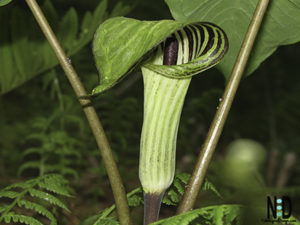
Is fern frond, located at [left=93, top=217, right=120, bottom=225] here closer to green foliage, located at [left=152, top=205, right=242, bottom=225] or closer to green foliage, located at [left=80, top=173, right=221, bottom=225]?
green foliage, located at [left=80, top=173, right=221, bottom=225]

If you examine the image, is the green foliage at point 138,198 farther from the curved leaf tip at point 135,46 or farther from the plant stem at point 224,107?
the curved leaf tip at point 135,46

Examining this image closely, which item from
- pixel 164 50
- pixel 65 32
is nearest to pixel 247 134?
pixel 65 32

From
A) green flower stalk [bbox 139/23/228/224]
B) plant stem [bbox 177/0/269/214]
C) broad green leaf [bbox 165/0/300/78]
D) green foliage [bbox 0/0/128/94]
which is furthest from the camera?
green foliage [bbox 0/0/128/94]

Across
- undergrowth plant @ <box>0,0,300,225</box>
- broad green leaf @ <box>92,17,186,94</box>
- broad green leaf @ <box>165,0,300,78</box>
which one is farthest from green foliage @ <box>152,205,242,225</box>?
broad green leaf @ <box>165,0,300,78</box>

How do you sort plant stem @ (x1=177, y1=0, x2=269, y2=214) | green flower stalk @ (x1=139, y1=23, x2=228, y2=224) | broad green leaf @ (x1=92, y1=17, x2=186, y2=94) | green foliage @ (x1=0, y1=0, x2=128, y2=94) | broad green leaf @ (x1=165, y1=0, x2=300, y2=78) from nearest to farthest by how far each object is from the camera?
broad green leaf @ (x1=92, y1=17, x2=186, y2=94) → green flower stalk @ (x1=139, y1=23, x2=228, y2=224) → plant stem @ (x1=177, y1=0, x2=269, y2=214) → broad green leaf @ (x1=165, y1=0, x2=300, y2=78) → green foliage @ (x1=0, y1=0, x2=128, y2=94)

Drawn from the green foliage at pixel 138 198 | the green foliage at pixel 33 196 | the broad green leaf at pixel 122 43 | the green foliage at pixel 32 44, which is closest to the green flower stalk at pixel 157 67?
the broad green leaf at pixel 122 43
